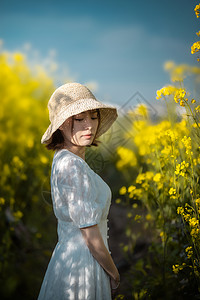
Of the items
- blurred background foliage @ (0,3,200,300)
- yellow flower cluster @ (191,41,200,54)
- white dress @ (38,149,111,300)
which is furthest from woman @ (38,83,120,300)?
yellow flower cluster @ (191,41,200,54)

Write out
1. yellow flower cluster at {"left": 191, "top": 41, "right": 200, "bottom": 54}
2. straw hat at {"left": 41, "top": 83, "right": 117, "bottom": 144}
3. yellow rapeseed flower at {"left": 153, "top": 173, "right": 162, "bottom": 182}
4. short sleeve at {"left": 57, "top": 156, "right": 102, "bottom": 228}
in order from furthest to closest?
yellow rapeseed flower at {"left": 153, "top": 173, "right": 162, "bottom": 182}
yellow flower cluster at {"left": 191, "top": 41, "right": 200, "bottom": 54}
straw hat at {"left": 41, "top": 83, "right": 117, "bottom": 144}
short sleeve at {"left": 57, "top": 156, "right": 102, "bottom": 228}

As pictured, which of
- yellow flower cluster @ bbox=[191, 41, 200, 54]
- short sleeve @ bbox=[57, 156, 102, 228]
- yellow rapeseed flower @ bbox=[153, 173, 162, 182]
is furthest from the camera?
yellow rapeseed flower @ bbox=[153, 173, 162, 182]

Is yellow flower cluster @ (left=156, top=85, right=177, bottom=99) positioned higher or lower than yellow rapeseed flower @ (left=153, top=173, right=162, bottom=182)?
higher

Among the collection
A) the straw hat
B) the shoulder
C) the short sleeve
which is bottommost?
the short sleeve

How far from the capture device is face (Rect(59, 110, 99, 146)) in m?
1.39

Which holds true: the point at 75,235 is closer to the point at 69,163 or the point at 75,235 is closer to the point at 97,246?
the point at 97,246

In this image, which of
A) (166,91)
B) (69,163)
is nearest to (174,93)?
(166,91)

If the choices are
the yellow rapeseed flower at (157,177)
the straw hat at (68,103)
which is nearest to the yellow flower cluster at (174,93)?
the straw hat at (68,103)

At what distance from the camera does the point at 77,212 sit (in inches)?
48.9

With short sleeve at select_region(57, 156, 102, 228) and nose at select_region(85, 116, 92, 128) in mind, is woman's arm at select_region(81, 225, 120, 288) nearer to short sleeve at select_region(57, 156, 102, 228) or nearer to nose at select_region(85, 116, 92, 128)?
short sleeve at select_region(57, 156, 102, 228)

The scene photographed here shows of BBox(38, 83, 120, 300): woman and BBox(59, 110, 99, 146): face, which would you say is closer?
BBox(38, 83, 120, 300): woman

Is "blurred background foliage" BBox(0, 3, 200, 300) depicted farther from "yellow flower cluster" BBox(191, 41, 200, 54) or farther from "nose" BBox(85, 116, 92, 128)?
"nose" BBox(85, 116, 92, 128)

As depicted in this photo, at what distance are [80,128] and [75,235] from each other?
0.47 m

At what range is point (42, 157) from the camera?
10.3 feet
